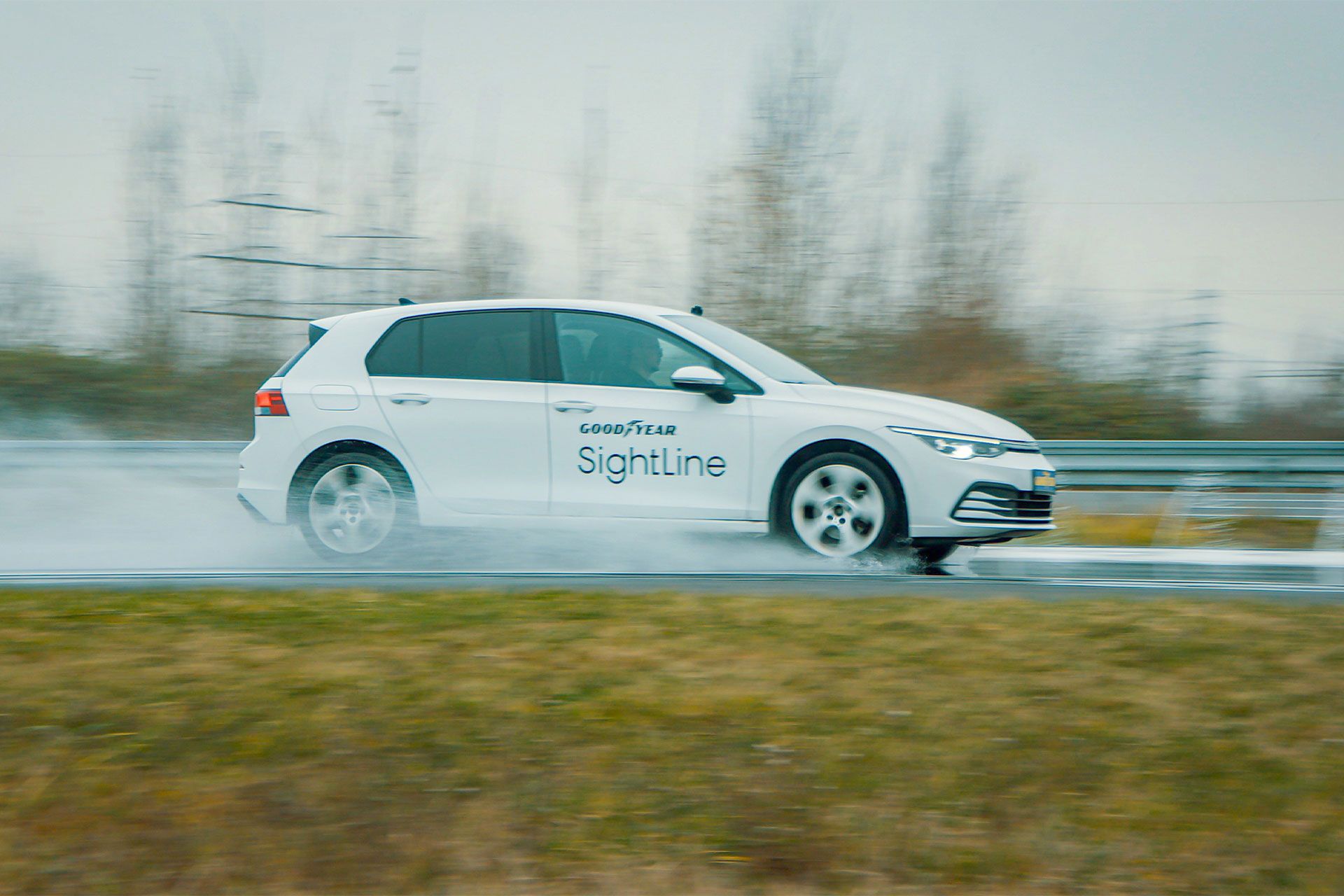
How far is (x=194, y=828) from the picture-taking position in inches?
160

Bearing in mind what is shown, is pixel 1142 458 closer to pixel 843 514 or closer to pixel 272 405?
pixel 843 514

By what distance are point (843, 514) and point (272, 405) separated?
11.4 ft

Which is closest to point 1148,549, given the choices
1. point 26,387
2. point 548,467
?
point 548,467

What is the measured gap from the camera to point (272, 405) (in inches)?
308

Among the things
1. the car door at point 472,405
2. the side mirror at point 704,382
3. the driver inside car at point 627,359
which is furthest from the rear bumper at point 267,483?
the side mirror at point 704,382

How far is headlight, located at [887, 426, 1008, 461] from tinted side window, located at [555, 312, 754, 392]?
0.98 m

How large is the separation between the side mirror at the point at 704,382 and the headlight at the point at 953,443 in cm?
95

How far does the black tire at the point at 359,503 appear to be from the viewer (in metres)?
7.61

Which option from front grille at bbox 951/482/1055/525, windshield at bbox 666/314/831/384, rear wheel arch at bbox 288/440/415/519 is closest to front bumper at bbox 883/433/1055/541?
front grille at bbox 951/482/1055/525

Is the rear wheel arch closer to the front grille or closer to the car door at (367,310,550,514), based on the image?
the car door at (367,310,550,514)

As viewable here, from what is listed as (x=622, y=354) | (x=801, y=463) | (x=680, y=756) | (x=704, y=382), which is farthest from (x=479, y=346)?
(x=680, y=756)

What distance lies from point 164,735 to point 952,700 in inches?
111

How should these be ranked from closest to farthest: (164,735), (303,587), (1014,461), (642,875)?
(642,875), (164,735), (303,587), (1014,461)

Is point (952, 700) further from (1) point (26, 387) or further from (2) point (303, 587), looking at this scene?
(1) point (26, 387)
